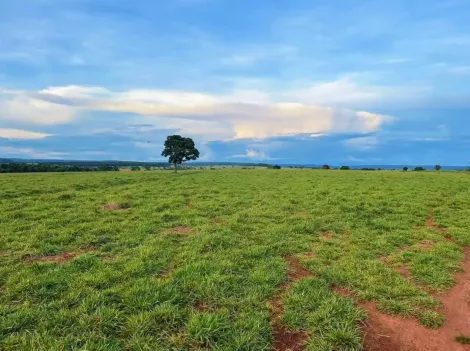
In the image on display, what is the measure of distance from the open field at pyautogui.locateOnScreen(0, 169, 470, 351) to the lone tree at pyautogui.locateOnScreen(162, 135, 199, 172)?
5362cm

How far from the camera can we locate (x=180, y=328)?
585cm

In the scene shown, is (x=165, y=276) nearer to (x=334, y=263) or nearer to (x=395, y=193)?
(x=334, y=263)

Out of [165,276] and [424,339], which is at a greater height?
[165,276]

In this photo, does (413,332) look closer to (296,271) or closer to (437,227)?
(296,271)

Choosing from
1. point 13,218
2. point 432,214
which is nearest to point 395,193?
point 432,214

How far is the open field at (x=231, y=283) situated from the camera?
5.73 meters

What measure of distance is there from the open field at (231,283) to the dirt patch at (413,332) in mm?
25

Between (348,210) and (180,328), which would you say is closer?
(180,328)

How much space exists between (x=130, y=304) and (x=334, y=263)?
5707 millimetres

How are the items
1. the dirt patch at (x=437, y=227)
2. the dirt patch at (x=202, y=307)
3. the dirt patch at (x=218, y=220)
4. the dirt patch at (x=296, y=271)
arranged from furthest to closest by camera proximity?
1. the dirt patch at (x=218, y=220)
2. the dirt patch at (x=437, y=227)
3. the dirt patch at (x=296, y=271)
4. the dirt patch at (x=202, y=307)

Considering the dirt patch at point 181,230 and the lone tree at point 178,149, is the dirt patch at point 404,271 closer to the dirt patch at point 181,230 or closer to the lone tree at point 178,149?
the dirt patch at point 181,230

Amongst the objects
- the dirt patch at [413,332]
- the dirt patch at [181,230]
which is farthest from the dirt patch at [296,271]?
the dirt patch at [181,230]

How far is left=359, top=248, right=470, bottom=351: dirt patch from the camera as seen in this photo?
577 cm

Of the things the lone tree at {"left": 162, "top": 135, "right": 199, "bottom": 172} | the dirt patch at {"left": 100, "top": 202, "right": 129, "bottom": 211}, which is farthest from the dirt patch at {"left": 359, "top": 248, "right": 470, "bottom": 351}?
the lone tree at {"left": 162, "top": 135, "right": 199, "bottom": 172}
